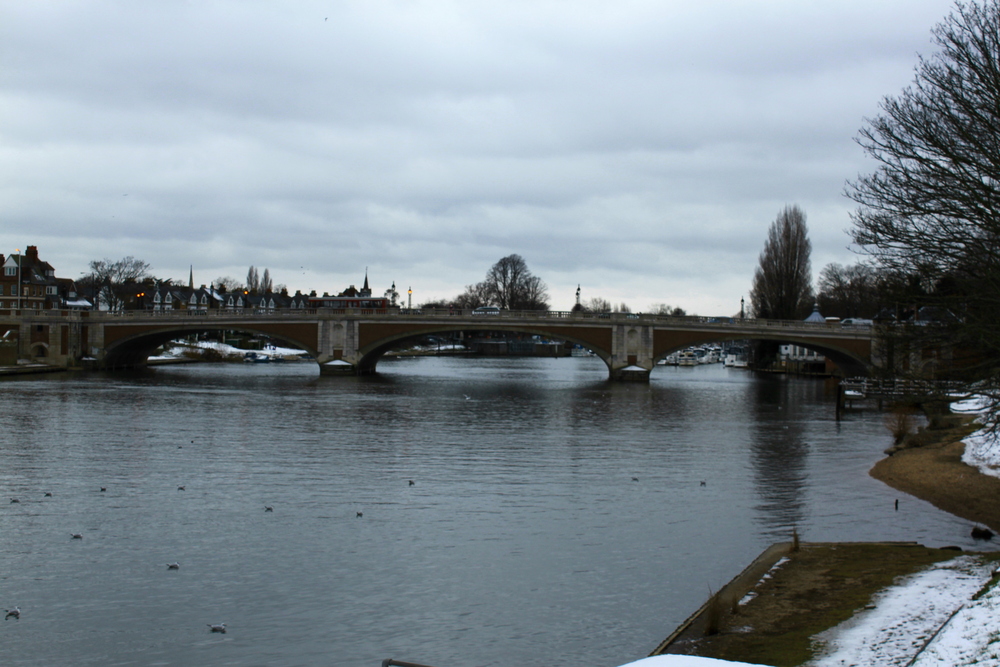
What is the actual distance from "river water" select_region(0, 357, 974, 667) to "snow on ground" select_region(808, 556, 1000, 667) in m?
3.20

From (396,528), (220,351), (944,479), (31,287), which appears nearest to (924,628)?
(396,528)

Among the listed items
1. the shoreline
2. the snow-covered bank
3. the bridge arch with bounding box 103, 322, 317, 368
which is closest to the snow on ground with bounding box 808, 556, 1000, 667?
the snow-covered bank

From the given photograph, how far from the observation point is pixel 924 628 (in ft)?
42.3

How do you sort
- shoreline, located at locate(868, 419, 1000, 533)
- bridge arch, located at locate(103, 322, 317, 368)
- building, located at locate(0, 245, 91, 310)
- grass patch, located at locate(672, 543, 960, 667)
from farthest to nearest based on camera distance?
building, located at locate(0, 245, 91, 310) → bridge arch, located at locate(103, 322, 317, 368) → shoreline, located at locate(868, 419, 1000, 533) → grass patch, located at locate(672, 543, 960, 667)

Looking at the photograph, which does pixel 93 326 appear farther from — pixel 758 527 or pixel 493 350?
pixel 493 350

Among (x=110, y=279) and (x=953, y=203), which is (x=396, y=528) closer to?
(x=953, y=203)

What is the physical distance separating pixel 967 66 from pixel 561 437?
2376 cm

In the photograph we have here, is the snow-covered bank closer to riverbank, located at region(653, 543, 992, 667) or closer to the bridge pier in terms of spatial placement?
riverbank, located at region(653, 543, 992, 667)

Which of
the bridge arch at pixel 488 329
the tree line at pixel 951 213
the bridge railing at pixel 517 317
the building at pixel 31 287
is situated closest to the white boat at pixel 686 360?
the bridge railing at pixel 517 317

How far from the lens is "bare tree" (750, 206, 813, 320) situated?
318 feet

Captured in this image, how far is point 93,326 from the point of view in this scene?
277 feet

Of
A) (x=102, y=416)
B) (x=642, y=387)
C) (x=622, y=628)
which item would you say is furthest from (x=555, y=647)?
(x=642, y=387)

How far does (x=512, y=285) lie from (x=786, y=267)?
7146 cm

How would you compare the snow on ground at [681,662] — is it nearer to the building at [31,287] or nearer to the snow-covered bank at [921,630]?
the snow-covered bank at [921,630]
